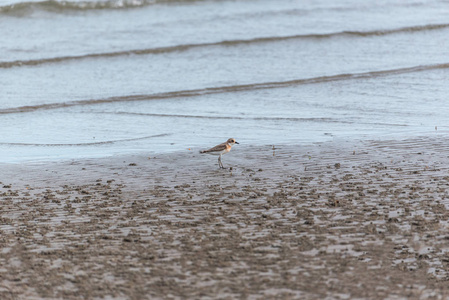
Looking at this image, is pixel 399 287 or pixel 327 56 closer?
pixel 399 287

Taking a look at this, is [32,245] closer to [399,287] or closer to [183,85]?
[399,287]

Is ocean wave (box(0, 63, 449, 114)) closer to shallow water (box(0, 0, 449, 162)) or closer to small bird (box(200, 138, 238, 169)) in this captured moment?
shallow water (box(0, 0, 449, 162))

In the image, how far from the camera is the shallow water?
41.6 feet

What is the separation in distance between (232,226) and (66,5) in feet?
74.7

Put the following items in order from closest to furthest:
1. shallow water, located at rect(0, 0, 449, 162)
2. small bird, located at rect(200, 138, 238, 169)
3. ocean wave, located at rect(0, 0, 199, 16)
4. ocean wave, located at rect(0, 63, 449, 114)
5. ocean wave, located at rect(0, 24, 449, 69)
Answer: small bird, located at rect(200, 138, 238, 169) → shallow water, located at rect(0, 0, 449, 162) → ocean wave, located at rect(0, 63, 449, 114) → ocean wave, located at rect(0, 24, 449, 69) → ocean wave, located at rect(0, 0, 199, 16)

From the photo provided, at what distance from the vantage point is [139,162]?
10.7 metres

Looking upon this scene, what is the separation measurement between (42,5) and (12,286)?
925 inches

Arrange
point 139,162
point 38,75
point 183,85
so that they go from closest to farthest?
point 139,162 < point 183,85 < point 38,75

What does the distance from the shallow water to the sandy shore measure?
1584 millimetres

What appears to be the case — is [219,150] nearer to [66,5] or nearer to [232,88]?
[232,88]

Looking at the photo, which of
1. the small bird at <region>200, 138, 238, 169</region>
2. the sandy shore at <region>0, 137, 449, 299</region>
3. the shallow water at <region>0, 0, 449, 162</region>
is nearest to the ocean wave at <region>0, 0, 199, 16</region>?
the shallow water at <region>0, 0, 449, 162</region>

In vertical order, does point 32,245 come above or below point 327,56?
below

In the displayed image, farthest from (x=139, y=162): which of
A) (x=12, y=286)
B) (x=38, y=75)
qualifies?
(x=38, y=75)

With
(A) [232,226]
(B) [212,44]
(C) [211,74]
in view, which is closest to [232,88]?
(C) [211,74]
